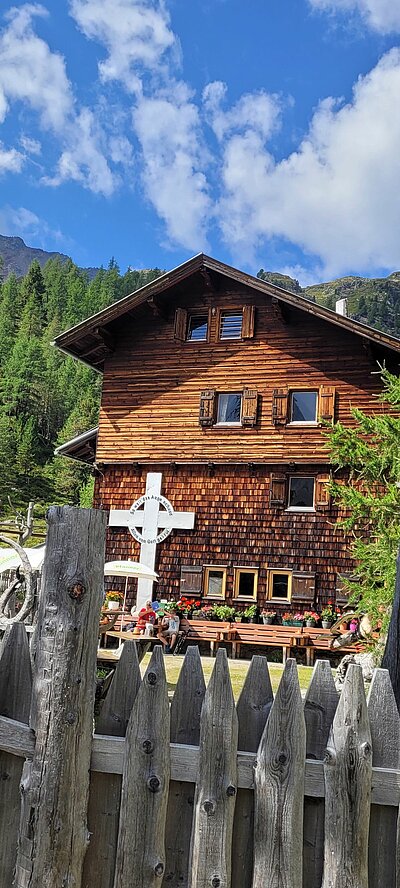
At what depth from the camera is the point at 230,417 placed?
65.1ft

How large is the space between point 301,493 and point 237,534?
2.00 m

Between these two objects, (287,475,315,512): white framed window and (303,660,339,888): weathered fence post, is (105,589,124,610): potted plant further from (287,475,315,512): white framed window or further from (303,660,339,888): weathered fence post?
(303,660,339,888): weathered fence post

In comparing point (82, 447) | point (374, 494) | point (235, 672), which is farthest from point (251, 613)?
point (82, 447)

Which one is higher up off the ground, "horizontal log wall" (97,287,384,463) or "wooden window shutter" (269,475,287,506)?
"horizontal log wall" (97,287,384,463)

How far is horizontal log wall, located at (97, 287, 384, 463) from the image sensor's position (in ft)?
61.8

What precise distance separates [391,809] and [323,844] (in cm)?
27

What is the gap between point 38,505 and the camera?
53844mm

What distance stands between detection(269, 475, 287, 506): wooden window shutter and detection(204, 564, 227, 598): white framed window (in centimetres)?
225

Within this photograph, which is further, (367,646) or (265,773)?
(367,646)

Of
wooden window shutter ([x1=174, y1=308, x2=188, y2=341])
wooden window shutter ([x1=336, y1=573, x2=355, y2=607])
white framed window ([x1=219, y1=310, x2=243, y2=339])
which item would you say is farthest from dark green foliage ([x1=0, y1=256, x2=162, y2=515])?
wooden window shutter ([x1=336, y1=573, x2=355, y2=607])

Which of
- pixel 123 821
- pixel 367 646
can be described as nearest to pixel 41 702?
pixel 123 821

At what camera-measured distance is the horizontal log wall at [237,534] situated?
1844cm

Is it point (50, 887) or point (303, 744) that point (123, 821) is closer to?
point (50, 887)

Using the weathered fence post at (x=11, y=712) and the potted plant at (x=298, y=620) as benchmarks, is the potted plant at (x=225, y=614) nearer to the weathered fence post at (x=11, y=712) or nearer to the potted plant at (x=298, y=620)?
the potted plant at (x=298, y=620)
